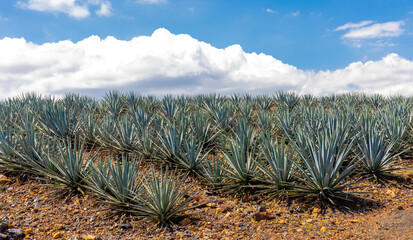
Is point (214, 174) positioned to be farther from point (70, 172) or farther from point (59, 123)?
point (59, 123)

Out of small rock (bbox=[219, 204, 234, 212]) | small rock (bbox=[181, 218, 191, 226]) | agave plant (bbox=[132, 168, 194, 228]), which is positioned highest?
agave plant (bbox=[132, 168, 194, 228])

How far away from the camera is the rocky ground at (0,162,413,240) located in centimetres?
482

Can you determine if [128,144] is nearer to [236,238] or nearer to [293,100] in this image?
[236,238]

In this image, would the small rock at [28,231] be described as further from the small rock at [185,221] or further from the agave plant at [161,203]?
the small rock at [185,221]

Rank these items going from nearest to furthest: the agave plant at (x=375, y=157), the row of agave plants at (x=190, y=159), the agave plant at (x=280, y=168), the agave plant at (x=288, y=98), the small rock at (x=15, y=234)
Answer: the small rock at (x=15, y=234) < the row of agave plants at (x=190, y=159) < the agave plant at (x=280, y=168) < the agave plant at (x=375, y=157) < the agave plant at (x=288, y=98)

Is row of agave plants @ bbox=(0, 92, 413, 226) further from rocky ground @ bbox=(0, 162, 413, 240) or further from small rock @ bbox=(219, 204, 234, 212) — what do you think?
small rock @ bbox=(219, 204, 234, 212)

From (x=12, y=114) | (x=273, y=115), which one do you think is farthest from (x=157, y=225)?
(x=12, y=114)

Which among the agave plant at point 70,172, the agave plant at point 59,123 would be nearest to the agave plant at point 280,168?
the agave plant at point 70,172

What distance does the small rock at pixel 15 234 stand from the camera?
473cm

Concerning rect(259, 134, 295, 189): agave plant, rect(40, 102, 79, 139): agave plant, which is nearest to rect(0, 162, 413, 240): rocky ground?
rect(259, 134, 295, 189): agave plant

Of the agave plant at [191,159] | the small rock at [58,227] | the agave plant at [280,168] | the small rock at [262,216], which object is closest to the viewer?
the small rock at [58,227]

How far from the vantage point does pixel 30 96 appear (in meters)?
14.6

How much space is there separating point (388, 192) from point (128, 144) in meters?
5.40

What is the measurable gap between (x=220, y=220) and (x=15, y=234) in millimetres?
2904
